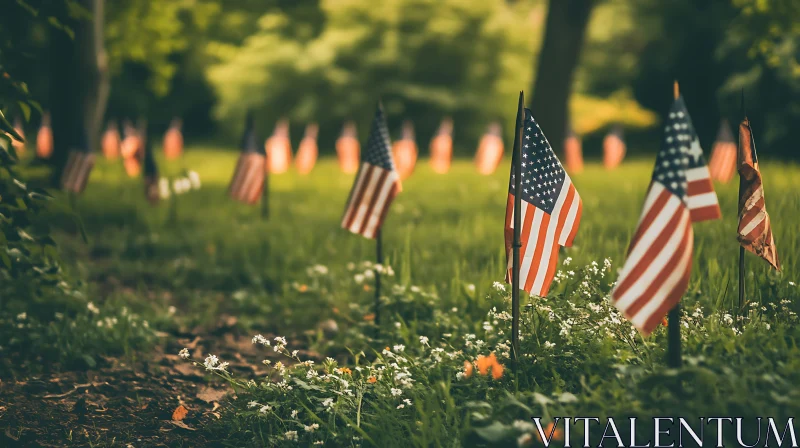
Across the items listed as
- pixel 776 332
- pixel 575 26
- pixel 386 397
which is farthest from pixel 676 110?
pixel 575 26

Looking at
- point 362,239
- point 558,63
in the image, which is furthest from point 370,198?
point 558,63

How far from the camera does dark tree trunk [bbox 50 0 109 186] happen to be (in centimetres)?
1208

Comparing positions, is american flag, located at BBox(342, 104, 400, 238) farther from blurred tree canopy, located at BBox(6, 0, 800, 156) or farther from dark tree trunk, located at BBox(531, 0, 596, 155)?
blurred tree canopy, located at BBox(6, 0, 800, 156)

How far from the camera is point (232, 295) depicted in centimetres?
716

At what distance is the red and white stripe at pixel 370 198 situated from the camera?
5.56 metres

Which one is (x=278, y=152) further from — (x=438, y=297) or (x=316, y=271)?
(x=438, y=297)

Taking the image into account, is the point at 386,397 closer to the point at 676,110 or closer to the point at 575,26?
the point at 676,110

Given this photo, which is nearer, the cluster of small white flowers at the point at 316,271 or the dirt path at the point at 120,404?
the dirt path at the point at 120,404

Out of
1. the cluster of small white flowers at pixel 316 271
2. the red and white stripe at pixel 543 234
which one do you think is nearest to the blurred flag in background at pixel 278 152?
the cluster of small white flowers at pixel 316 271

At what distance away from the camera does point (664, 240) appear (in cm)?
333

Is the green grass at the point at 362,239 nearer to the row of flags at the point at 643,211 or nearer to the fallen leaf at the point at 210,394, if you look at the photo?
the row of flags at the point at 643,211

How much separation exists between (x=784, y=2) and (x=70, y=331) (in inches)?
288

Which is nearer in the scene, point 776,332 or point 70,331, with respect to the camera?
point 776,332

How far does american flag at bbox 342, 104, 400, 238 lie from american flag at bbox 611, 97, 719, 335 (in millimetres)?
2484
